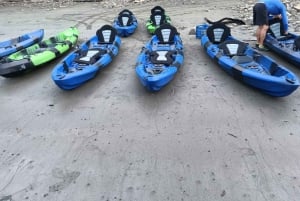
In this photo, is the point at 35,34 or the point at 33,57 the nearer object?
the point at 33,57

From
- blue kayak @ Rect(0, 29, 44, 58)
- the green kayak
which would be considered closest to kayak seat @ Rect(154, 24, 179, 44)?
the green kayak

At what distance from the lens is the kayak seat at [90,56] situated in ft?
18.8

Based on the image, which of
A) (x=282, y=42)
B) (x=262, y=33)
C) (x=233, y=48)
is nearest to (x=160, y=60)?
(x=233, y=48)

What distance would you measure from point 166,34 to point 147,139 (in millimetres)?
3240

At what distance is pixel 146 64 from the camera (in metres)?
5.42

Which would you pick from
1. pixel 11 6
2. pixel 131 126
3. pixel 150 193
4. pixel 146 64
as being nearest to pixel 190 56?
pixel 146 64

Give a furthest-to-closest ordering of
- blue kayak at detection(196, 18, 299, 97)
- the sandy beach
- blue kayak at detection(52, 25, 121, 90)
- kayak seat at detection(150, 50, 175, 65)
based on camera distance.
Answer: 1. kayak seat at detection(150, 50, 175, 65)
2. blue kayak at detection(52, 25, 121, 90)
3. blue kayak at detection(196, 18, 299, 97)
4. the sandy beach

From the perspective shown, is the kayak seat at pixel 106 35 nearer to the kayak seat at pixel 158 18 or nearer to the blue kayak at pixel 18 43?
the blue kayak at pixel 18 43

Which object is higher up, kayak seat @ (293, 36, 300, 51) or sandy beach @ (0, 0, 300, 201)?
kayak seat @ (293, 36, 300, 51)

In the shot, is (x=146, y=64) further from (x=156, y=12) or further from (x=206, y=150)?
(x=156, y=12)

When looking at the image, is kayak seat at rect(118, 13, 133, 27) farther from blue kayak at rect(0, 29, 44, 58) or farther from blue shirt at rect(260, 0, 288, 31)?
blue shirt at rect(260, 0, 288, 31)

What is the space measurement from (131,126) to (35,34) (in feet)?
14.1

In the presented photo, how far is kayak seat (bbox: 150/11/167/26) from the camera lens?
8078 millimetres

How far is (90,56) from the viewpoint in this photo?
5.95 meters
